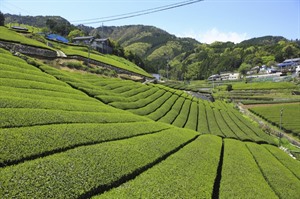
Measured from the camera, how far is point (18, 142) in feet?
33.7

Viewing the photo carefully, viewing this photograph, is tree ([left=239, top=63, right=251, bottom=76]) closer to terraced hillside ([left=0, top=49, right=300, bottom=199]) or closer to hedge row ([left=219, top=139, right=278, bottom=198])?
terraced hillside ([left=0, top=49, right=300, bottom=199])

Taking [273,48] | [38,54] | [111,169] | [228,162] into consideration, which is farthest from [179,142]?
[273,48]

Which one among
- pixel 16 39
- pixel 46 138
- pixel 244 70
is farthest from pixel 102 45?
pixel 46 138

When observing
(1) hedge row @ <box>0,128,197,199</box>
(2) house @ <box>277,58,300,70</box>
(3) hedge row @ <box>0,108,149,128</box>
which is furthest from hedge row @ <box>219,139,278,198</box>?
(2) house @ <box>277,58,300,70</box>

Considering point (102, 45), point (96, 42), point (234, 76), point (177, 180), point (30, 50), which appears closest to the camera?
point (177, 180)

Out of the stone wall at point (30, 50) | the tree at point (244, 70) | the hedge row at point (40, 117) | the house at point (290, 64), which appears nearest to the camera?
the hedge row at point (40, 117)

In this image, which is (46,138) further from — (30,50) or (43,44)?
(43,44)

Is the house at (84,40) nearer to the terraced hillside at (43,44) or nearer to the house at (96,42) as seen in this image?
the house at (96,42)

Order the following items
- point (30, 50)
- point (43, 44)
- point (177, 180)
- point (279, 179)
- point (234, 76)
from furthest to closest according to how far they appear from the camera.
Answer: point (234, 76) < point (43, 44) < point (30, 50) < point (279, 179) < point (177, 180)

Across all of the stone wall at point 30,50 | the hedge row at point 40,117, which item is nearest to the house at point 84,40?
the stone wall at point 30,50

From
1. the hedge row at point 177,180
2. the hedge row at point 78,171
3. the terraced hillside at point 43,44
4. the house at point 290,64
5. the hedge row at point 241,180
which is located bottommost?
the hedge row at point 241,180

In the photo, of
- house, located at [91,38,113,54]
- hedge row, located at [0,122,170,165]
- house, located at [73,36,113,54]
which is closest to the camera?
hedge row, located at [0,122,170,165]

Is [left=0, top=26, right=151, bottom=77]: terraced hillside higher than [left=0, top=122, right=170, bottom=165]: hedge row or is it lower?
higher

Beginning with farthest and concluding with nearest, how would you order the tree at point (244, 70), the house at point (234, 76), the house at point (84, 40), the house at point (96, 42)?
the tree at point (244, 70) < the house at point (234, 76) < the house at point (84, 40) < the house at point (96, 42)
